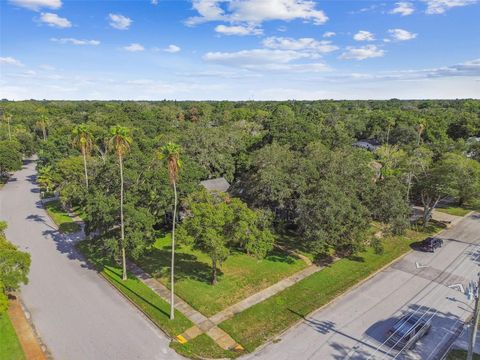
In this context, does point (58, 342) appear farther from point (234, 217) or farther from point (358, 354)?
point (358, 354)

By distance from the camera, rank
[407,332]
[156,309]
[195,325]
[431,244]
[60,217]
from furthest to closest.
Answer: [60,217]
[431,244]
[156,309]
[195,325]
[407,332]

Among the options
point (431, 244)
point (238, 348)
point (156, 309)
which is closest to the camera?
point (238, 348)

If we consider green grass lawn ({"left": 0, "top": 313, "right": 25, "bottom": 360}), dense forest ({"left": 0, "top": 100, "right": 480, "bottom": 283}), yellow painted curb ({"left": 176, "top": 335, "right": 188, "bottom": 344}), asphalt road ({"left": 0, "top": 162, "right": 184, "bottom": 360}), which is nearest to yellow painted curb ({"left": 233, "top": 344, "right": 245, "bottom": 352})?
yellow painted curb ({"left": 176, "top": 335, "right": 188, "bottom": 344})

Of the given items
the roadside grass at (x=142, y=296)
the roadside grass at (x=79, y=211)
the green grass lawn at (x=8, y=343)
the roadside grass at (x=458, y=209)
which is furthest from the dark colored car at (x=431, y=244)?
the roadside grass at (x=79, y=211)

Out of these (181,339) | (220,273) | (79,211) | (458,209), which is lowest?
A: (181,339)

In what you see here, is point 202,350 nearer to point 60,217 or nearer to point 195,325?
point 195,325

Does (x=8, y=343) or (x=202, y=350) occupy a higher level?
(x=8, y=343)

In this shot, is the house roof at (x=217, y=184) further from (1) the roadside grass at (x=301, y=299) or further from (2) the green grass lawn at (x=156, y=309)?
(1) the roadside grass at (x=301, y=299)

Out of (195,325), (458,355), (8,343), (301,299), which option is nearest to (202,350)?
(195,325)
